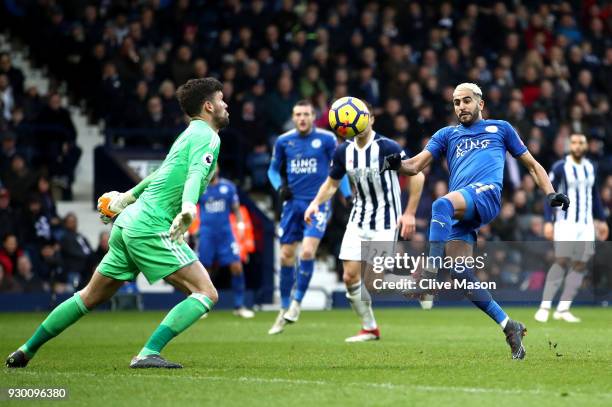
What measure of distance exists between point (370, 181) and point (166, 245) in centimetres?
379

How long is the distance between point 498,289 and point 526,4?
32.3ft

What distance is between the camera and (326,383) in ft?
26.1

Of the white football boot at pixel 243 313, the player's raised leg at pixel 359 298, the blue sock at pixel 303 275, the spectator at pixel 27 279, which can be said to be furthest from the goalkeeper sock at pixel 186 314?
the spectator at pixel 27 279

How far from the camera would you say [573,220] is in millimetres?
16141

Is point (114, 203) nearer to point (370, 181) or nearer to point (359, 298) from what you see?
point (370, 181)

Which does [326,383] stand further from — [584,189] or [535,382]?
[584,189]

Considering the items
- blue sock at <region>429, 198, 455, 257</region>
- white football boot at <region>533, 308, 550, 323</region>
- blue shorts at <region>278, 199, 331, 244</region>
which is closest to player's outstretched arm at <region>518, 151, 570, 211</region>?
blue sock at <region>429, 198, 455, 257</region>

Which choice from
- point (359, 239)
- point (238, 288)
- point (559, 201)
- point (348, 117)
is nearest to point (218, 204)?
point (238, 288)

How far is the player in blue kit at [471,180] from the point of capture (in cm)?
951

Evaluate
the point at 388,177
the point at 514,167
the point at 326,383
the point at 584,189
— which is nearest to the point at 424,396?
the point at 326,383

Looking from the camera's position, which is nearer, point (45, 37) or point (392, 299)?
point (392, 299)

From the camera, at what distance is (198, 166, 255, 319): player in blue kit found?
1777cm

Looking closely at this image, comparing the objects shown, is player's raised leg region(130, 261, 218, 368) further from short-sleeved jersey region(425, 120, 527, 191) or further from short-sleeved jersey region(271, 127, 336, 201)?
short-sleeved jersey region(271, 127, 336, 201)

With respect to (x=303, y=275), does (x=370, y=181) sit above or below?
above
